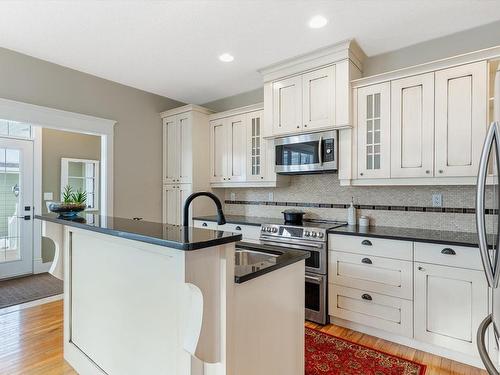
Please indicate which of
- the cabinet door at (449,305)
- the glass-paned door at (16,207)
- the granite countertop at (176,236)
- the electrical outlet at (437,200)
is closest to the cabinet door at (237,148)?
the electrical outlet at (437,200)

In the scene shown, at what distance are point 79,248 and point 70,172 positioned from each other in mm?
3560

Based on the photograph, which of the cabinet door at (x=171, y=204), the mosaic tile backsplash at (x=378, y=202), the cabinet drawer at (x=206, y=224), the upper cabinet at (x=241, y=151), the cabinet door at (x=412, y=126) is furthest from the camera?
the cabinet door at (x=171, y=204)

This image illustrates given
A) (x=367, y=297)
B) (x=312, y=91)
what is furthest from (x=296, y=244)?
(x=312, y=91)

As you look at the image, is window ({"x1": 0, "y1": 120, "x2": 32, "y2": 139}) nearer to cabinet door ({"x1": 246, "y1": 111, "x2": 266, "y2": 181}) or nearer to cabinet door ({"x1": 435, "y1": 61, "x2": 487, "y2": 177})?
cabinet door ({"x1": 246, "y1": 111, "x2": 266, "y2": 181})

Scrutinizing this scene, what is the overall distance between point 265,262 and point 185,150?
2.98 metres

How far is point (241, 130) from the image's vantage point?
3.96 meters

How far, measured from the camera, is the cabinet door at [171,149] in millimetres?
4336

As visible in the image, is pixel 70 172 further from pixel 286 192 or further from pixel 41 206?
pixel 286 192

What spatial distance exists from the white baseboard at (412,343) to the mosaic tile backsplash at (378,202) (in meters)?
1.03

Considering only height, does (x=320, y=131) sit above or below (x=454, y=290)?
above

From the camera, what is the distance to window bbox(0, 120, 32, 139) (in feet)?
13.7

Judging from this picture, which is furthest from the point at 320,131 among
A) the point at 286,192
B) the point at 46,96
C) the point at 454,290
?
the point at 46,96

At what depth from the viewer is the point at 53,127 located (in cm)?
333

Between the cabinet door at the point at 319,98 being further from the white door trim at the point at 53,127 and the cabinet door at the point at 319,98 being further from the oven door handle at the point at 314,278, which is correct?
the white door trim at the point at 53,127
